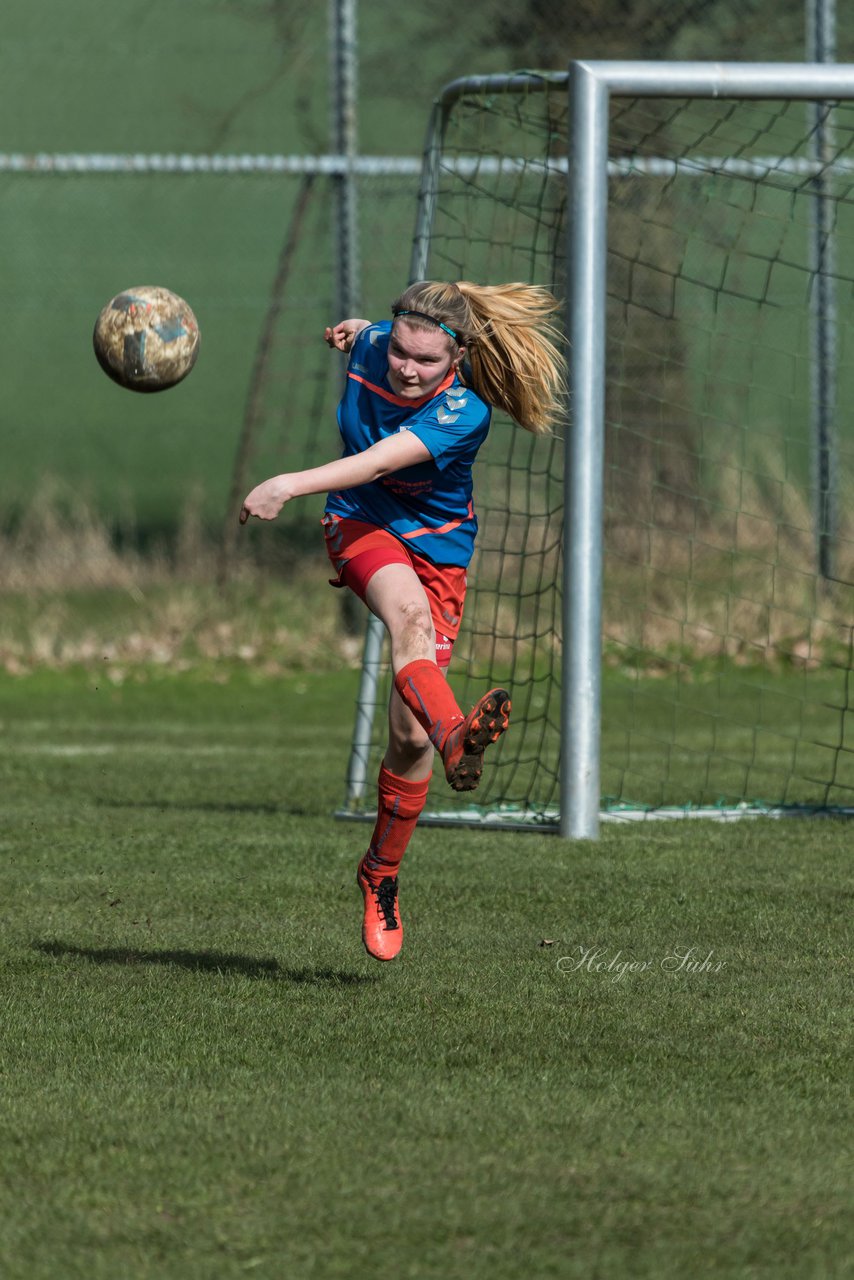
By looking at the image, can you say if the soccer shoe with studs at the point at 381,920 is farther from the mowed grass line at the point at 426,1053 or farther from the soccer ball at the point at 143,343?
the soccer ball at the point at 143,343

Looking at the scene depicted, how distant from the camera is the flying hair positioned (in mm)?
5137

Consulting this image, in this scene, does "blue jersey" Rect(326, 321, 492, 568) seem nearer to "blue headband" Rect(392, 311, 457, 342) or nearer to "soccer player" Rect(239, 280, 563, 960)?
"soccer player" Rect(239, 280, 563, 960)

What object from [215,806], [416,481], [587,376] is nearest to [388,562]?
[416,481]

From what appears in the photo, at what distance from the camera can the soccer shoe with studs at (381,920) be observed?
512 cm

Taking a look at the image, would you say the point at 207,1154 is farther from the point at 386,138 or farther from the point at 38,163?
the point at 386,138

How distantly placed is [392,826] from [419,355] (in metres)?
1.31

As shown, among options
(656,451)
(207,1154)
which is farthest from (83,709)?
(207,1154)

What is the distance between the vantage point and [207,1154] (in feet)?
12.0

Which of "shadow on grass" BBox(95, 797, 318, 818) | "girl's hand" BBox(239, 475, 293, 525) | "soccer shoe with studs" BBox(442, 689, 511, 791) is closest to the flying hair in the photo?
"girl's hand" BBox(239, 475, 293, 525)

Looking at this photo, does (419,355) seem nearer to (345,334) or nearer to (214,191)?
(345,334)

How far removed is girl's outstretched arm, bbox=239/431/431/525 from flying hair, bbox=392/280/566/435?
1.14 ft

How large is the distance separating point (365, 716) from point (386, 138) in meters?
13.4

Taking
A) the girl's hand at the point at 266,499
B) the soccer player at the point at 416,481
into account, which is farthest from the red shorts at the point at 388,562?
the girl's hand at the point at 266,499

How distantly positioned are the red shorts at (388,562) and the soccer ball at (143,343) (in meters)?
0.74
